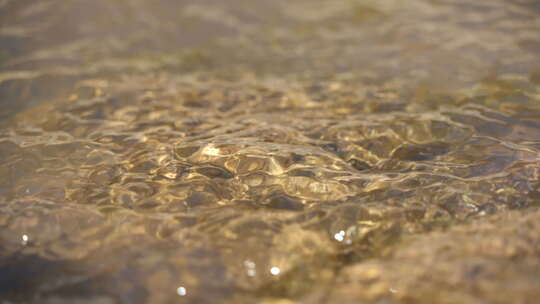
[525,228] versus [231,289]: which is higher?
[525,228]

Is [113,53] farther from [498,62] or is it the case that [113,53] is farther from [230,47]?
[498,62]

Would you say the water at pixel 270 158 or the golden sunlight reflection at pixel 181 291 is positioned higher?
the water at pixel 270 158

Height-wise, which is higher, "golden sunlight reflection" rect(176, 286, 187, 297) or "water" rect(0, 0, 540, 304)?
"water" rect(0, 0, 540, 304)

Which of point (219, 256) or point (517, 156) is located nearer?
point (219, 256)

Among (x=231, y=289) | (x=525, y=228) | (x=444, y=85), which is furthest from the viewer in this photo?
(x=444, y=85)

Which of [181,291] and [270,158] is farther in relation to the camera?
[270,158]

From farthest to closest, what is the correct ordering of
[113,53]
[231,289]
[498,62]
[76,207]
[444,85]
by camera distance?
[113,53]
[498,62]
[444,85]
[76,207]
[231,289]

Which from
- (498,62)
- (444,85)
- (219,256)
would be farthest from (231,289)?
(498,62)
